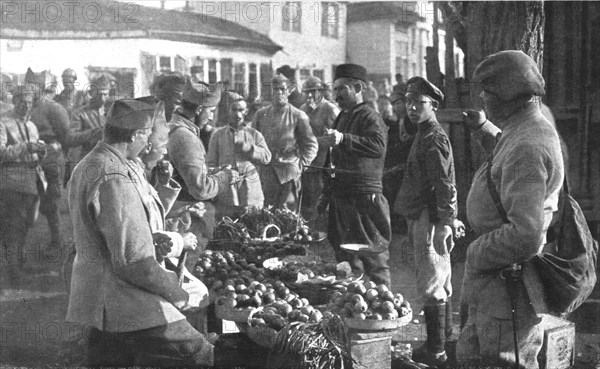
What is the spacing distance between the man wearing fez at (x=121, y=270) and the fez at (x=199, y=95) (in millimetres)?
1193

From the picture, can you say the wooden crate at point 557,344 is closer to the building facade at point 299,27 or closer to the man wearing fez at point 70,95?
the building facade at point 299,27

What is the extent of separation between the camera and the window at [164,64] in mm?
6453

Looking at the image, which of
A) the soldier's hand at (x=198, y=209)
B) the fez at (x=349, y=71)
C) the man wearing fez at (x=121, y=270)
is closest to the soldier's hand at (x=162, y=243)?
the man wearing fez at (x=121, y=270)

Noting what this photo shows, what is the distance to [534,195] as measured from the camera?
13.5 feet

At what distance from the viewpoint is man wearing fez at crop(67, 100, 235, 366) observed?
177 inches

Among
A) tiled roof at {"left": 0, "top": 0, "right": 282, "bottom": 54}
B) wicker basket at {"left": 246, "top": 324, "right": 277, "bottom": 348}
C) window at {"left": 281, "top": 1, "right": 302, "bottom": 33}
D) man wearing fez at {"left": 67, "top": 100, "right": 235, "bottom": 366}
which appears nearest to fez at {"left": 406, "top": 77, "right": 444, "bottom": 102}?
window at {"left": 281, "top": 1, "right": 302, "bottom": 33}

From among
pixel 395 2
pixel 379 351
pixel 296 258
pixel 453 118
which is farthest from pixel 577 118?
pixel 379 351

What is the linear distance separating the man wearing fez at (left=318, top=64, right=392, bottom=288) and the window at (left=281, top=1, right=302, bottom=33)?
51 cm

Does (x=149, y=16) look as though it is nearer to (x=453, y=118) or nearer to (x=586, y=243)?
(x=453, y=118)

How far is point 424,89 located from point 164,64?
2.06 meters

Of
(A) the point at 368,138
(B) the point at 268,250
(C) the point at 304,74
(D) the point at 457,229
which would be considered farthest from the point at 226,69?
(D) the point at 457,229

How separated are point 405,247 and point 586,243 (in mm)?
2139

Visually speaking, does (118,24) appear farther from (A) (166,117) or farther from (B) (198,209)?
(B) (198,209)

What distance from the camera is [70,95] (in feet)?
23.4
